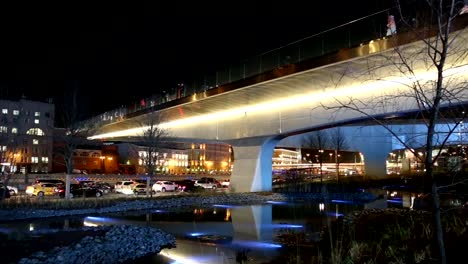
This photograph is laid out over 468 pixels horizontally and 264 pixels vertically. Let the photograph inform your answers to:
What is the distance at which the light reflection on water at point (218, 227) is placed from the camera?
1614 centimetres

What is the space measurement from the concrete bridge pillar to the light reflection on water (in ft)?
27.9

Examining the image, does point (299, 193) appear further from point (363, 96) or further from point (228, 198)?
point (363, 96)

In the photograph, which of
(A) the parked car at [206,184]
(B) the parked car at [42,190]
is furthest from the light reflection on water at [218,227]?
(A) the parked car at [206,184]

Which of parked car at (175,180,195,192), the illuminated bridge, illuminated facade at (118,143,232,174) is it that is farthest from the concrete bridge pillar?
illuminated facade at (118,143,232,174)

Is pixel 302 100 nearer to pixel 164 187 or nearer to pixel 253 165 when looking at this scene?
pixel 253 165

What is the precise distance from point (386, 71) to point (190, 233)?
1294 cm

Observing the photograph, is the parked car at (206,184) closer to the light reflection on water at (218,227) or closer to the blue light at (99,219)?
the light reflection on water at (218,227)

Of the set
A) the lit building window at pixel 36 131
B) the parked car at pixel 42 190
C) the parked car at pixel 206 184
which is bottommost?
the parked car at pixel 42 190

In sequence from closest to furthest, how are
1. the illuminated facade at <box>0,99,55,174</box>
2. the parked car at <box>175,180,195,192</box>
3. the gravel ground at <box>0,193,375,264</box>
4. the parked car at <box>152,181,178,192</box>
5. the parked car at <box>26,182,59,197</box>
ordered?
1. the gravel ground at <box>0,193,375,264</box>
2. the parked car at <box>26,182,59,197</box>
3. the parked car at <box>152,181,178,192</box>
4. the parked car at <box>175,180,195,192</box>
5. the illuminated facade at <box>0,99,55,174</box>

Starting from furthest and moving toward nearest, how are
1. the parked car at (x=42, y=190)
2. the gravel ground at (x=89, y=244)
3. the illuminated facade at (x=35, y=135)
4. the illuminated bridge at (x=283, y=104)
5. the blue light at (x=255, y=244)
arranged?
the illuminated facade at (x=35, y=135)
the parked car at (x=42, y=190)
the illuminated bridge at (x=283, y=104)
the blue light at (x=255, y=244)
the gravel ground at (x=89, y=244)

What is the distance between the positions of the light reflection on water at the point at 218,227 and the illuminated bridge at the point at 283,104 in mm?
6659

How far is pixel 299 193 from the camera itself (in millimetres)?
46188

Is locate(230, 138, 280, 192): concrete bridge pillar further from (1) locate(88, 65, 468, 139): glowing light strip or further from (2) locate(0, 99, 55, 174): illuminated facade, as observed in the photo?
(2) locate(0, 99, 55, 174): illuminated facade

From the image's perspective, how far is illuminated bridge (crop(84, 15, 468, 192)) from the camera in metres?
24.4
